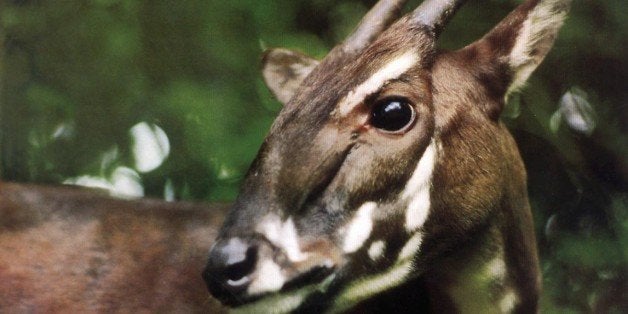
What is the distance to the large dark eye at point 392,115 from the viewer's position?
1017mm

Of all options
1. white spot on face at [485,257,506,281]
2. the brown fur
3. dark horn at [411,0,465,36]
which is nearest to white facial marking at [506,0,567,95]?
dark horn at [411,0,465,36]

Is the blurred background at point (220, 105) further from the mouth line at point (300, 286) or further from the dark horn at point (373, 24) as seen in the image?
the mouth line at point (300, 286)

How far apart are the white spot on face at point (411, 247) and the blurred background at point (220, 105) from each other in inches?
10.3

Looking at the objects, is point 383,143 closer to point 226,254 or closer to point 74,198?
point 226,254

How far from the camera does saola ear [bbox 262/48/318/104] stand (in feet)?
4.08

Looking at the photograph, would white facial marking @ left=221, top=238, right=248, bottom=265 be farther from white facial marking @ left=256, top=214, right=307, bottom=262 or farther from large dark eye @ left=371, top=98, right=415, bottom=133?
large dark eye @ left=371, top=98, right=415, bottom=133

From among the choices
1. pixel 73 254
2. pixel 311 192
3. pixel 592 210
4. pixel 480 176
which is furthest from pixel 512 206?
pixel 73 254

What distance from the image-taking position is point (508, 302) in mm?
1115

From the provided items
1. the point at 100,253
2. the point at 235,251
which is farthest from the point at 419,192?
the point at 100,253

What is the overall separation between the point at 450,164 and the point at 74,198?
0.67m

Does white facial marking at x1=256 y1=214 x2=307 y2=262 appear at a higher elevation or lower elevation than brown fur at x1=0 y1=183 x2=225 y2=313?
higher

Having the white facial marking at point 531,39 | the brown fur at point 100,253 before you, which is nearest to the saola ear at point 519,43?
the white facial marking at point 531,39

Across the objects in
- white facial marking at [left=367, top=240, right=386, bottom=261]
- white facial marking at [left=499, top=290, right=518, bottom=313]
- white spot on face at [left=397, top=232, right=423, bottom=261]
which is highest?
white facial marking at [left=367, top=240, right=386, bottom=261]

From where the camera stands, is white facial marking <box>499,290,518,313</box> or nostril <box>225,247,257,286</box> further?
white facial marking <box>499,290,518,313</box>
